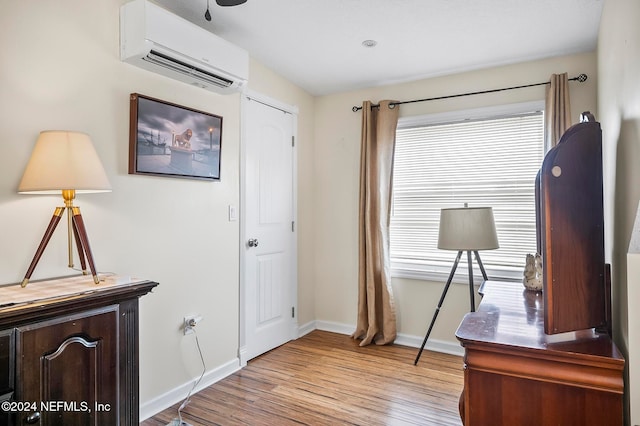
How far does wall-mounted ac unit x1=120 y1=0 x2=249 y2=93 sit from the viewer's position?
2139 millimetres

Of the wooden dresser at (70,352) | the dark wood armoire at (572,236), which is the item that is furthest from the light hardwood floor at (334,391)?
the dark wood armoire at (572,236)

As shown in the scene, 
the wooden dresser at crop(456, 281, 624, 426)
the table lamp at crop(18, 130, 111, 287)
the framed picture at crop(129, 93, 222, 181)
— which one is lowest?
the wooden dresser at crop(456, 281, 624, 426)

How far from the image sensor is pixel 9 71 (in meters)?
1.75

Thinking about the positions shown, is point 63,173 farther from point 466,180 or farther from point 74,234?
point 466,180

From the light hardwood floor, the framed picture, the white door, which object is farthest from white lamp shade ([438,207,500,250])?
the framed picture

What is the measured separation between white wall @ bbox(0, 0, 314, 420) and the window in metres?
1.62

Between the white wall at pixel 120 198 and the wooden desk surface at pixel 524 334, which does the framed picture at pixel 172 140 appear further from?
the wooden desk surface at pixel 524 334

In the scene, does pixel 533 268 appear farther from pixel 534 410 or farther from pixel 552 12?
pixel 552 12

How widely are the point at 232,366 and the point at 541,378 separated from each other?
2.35 m

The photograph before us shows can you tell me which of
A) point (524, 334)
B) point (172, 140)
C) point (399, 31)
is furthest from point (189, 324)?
point (399, 31)

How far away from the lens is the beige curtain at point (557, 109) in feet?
9.69

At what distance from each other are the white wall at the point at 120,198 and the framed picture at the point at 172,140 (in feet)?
0.20

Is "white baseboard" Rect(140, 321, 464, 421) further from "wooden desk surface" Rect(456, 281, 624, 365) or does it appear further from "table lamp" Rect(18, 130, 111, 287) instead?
"wooden desk surface" Rect(456, 281, 624, 365)

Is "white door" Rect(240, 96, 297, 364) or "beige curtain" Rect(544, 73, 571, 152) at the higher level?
"beige curtain" Rect(544, 73, 571, 152)
